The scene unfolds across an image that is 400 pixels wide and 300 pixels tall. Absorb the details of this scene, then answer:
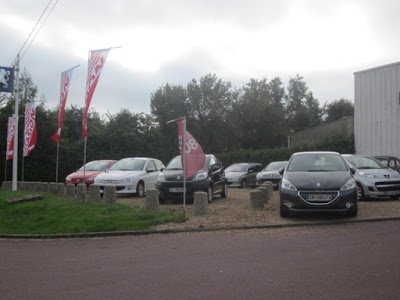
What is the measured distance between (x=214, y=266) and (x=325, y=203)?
187 inches

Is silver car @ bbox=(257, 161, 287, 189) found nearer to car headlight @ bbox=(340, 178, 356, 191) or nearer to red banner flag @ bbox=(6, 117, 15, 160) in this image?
car headlight @ bbox=(340, 178, 356, 191)

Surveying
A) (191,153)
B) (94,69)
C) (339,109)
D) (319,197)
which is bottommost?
(319,197)

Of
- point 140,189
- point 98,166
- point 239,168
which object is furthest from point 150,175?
point 239,168

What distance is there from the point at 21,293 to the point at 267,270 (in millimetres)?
3275

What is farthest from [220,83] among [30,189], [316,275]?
[316,275]

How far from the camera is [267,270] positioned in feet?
22.5

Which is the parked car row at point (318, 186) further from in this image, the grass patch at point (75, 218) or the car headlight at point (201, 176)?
the car headlight at point (201, 176)

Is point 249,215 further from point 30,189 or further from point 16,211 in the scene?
point 30,189

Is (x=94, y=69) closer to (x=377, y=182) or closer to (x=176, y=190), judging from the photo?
(x=176, y=190)

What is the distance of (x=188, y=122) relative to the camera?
185ft

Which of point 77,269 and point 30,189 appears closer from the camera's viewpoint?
point 77,269

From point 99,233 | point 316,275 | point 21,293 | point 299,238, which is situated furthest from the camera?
point 99,233

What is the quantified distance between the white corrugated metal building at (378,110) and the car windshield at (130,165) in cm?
1399

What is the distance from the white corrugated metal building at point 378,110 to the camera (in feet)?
84.4
